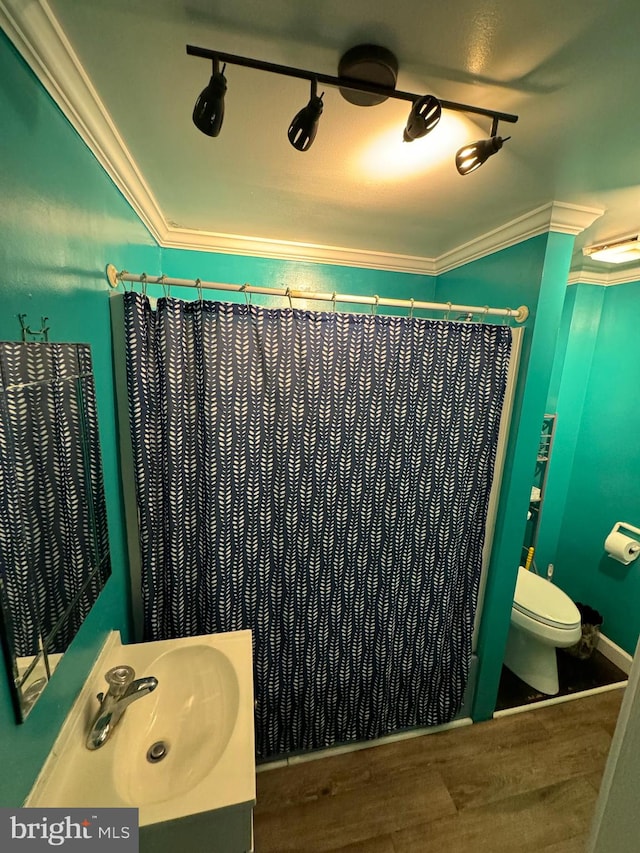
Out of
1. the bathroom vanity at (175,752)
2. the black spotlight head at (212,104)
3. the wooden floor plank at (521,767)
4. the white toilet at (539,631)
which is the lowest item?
the wooden floor plank at (521,767)

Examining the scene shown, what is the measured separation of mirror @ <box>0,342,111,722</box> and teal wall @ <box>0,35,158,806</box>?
6 centimetres


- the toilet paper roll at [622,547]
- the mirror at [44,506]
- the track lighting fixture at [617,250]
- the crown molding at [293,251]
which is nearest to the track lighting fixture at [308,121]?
the mirror at [44,506]

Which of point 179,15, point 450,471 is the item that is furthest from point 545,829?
point 179,15

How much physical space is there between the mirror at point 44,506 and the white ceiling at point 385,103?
0.69 m

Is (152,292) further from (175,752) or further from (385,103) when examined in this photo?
(175,752)

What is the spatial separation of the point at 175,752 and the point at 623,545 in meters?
2.43

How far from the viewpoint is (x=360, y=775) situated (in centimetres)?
152

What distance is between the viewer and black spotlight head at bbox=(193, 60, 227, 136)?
0.67m

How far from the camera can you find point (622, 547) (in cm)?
198

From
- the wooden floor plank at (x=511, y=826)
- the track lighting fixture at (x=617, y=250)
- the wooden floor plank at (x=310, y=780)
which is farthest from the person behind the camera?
the track lighting fixture at (x=617, y=250)

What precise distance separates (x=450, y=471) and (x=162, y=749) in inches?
53.1

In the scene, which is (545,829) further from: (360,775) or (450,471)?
(450,471)

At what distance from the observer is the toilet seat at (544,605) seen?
5.93ft

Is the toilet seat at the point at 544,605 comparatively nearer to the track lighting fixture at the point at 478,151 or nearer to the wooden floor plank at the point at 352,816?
the wooden floor plank at the point at 352,816
